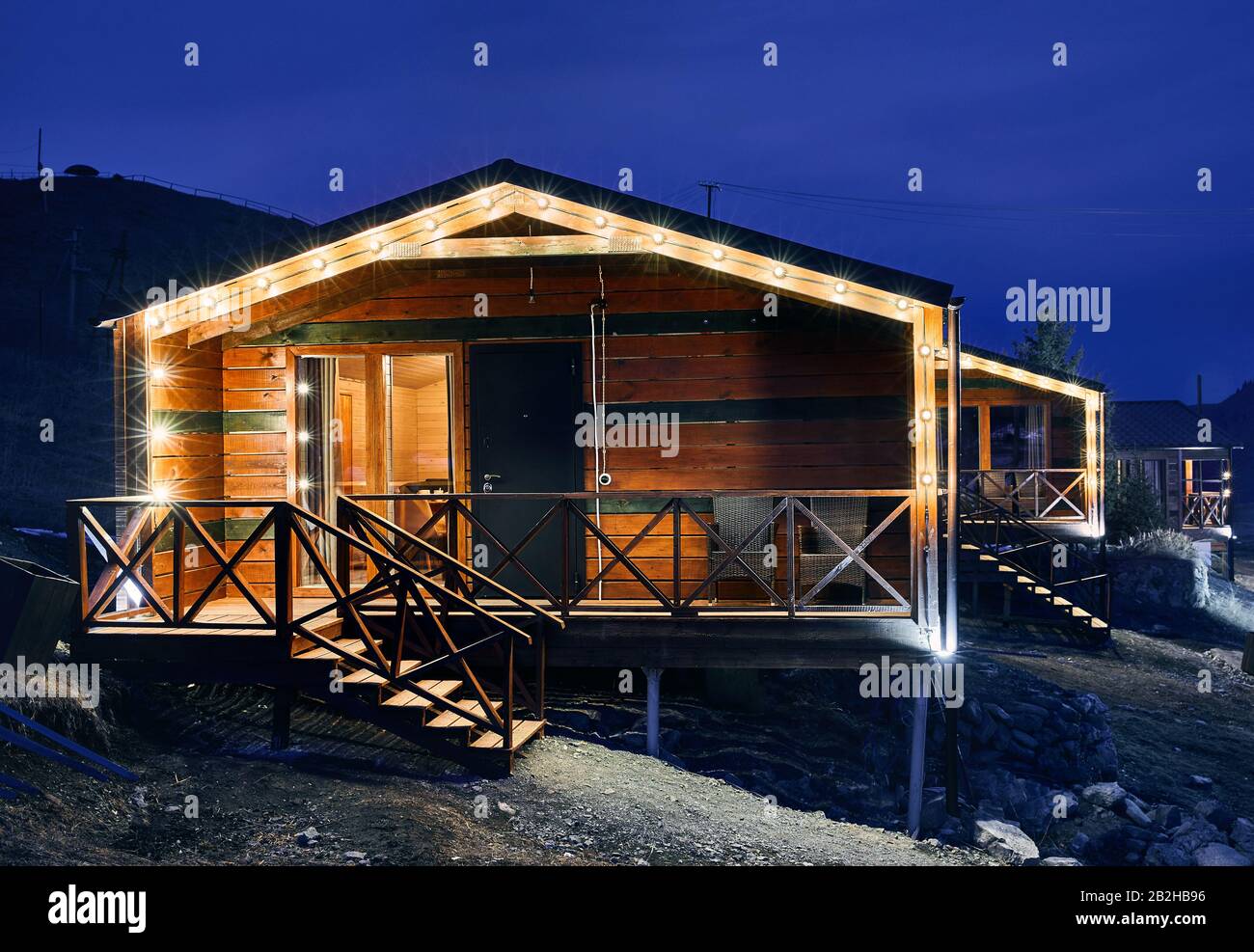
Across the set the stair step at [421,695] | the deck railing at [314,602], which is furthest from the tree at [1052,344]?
the stair step at [421,695]

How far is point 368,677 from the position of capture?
6.20 m

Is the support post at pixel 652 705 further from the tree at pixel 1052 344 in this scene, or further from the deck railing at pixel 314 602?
the tree at pixel 1052 344

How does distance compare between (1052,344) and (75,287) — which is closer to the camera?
(1052,344)

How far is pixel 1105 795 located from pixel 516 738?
17.1ft

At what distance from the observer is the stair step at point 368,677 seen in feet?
20.0

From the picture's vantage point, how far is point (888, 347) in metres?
7.91

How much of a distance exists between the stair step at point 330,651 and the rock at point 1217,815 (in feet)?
22.3

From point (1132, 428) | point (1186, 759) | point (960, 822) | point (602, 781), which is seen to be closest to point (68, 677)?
point (602, 781)

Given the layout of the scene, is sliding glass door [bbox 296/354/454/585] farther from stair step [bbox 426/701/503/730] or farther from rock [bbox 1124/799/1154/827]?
rock [bbox 1124/799/1154/827]

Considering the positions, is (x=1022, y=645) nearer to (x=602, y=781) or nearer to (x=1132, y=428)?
(x=602, y=781)

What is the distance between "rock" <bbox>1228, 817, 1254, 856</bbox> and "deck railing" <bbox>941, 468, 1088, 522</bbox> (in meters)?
11.6

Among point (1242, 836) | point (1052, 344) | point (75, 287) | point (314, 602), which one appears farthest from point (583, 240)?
point (75, 287)

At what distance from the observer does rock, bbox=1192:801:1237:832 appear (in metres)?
7.40

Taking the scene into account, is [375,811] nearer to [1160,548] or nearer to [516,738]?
[516,738]
